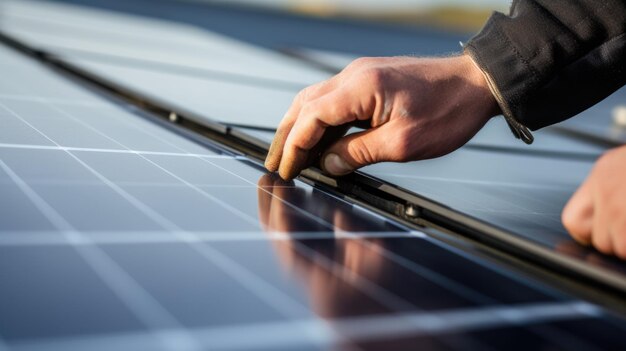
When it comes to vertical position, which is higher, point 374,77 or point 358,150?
point 374,77

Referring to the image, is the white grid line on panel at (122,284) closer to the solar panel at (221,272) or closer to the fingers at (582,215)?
the solar panel at (221,272)

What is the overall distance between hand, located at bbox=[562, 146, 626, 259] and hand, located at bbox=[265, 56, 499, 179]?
38 centimetres

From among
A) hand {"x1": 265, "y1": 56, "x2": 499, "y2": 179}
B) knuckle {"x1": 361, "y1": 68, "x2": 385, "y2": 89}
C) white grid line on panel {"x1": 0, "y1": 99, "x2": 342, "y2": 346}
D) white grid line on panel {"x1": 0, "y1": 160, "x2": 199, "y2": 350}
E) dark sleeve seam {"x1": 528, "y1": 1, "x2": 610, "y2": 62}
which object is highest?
dark sleeve seam {"x1": 528, "y1": 1, "x2": 610, "y2": 62}

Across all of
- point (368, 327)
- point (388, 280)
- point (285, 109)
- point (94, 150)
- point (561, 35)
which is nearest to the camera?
point (368, 327)

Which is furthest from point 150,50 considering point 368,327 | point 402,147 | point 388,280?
point 368,327

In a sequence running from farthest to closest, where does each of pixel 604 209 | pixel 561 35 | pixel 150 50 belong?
pixel 150 50 < pixel 561 35 < pixel 604 209

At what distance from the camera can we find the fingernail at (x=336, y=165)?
135 centimetres

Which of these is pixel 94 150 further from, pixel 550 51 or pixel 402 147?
pixel 550 51

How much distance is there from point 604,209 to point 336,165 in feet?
1.66

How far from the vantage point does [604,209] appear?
39.6 inches

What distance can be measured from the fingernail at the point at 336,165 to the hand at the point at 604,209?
0.42 m

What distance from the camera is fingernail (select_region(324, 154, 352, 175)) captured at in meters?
1.35

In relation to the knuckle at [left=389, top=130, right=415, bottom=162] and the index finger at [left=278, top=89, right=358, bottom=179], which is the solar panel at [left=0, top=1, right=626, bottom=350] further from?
the knuckle at [left=389, top=130, right=415, bottom=162]

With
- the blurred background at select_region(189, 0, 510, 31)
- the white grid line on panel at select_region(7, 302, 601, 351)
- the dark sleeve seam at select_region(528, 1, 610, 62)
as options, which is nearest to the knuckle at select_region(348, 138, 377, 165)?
the dark sleeve seam at select_region(528, 1, 610, 62)
